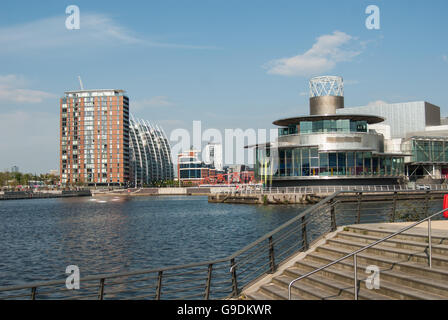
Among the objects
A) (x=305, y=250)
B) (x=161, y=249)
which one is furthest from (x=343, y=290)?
(x=161, y=249)

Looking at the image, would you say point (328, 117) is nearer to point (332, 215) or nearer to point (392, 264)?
point (332, 215)

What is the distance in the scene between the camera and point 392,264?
1100cm

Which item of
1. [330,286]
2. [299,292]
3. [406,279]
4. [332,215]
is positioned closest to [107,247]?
[332,215]

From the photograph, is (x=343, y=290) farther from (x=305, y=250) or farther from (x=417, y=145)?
(x=417, y=145)

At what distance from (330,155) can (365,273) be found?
267 ft

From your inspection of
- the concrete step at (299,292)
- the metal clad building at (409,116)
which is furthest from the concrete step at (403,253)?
the metal clad building at (409,116)

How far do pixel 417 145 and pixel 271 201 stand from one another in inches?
1852

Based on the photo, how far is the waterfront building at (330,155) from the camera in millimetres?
90125

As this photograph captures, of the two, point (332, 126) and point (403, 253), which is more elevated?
point (332, 126)

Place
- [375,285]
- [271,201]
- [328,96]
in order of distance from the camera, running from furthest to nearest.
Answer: [328,96] < [271,201] < [375,285]

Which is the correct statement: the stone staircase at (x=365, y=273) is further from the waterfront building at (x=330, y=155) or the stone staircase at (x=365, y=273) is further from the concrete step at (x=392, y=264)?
the waterfront building at (x=330, y=155)

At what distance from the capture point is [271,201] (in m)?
85.9
